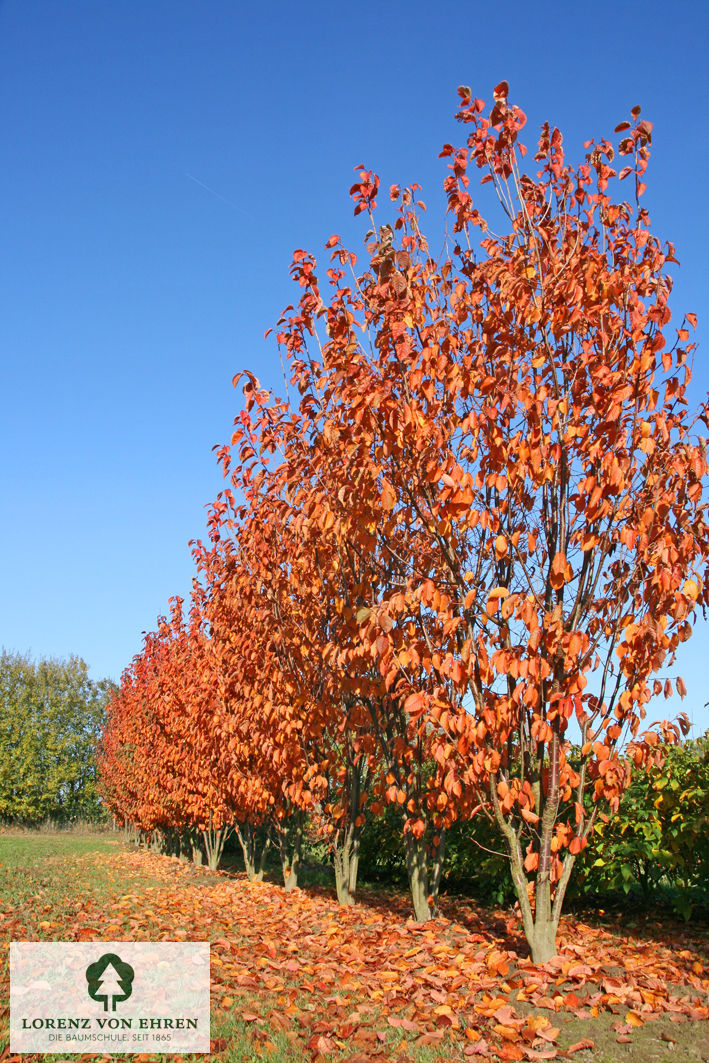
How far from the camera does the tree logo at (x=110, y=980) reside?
419cm

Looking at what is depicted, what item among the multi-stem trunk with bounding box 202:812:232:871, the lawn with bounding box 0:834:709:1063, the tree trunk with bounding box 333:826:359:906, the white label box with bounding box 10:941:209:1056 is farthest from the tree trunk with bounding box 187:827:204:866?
the white label box with bounding box 10:941:209:1056

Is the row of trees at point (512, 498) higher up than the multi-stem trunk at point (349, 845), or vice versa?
the row of trees at point (512, 498)

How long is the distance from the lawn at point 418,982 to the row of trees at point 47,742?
A: 29944mm

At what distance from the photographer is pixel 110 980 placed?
4422 millimetres

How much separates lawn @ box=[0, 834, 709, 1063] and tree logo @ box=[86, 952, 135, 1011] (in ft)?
1.53

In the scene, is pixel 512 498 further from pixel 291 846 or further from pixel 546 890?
pixel 291 846

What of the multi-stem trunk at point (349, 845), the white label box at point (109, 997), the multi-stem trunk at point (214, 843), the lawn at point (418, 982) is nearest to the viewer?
the lawn at point (418, 982)

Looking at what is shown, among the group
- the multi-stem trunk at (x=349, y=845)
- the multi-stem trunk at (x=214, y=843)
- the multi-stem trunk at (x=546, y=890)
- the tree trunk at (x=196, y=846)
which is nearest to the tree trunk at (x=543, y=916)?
the multi-stem trunk at (x=546, y=890)

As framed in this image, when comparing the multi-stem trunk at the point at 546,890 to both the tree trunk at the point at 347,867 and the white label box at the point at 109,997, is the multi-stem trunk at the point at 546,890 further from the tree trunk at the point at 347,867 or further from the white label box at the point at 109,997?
the tree trunk at the point at 347,867

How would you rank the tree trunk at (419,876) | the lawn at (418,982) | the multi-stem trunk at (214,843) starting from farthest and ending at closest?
the multi-stem trunk at (214,843)
the tree trunk at (419,876)
the lawn at (418,982)

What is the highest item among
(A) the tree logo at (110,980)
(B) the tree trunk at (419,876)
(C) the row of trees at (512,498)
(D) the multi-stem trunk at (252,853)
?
(C) the row of trees at (512,498)

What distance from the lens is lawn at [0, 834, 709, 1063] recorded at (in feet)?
11.4

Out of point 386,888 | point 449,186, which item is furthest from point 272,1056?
point 386,888

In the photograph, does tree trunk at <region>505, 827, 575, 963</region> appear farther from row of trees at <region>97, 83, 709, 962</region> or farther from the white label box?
the white label box
